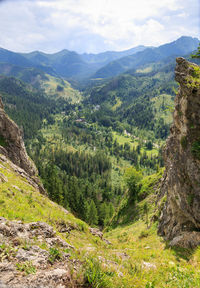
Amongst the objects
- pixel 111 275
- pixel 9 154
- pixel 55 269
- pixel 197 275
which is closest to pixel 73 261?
pixel 55 269

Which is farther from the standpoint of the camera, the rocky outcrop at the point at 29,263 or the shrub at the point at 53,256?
the shrub at the point at 53,256

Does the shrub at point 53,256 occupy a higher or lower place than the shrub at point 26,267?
lower

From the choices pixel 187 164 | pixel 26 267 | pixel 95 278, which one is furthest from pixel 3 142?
pixel 95 278

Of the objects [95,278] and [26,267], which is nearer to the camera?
[26,267]

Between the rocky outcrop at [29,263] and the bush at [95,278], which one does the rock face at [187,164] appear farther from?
the rocky outcrop at [29,263]

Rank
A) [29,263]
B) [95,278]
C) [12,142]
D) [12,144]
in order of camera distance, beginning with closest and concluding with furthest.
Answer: [29,263], [95,278], [12,144], [12,142]

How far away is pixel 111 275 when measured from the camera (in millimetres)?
7172

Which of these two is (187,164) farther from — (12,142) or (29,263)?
(12,142)

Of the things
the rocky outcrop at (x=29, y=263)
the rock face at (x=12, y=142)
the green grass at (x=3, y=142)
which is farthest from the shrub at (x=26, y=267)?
the green grass at (x=3, y=142)

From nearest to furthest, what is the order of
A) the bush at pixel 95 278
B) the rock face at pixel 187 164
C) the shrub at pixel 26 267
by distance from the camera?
the shrub at pixel 26 267
the bush at pixel 95 278
the rock face at pixel 187 164

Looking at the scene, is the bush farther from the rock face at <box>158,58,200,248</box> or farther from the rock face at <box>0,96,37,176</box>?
the rock face at <box>0,96,37,176</box>

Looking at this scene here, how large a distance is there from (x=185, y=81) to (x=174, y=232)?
66.9 feet

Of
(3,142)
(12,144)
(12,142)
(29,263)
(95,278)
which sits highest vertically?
(29,263)

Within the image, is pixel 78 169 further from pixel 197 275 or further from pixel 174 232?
pixel 197 275
